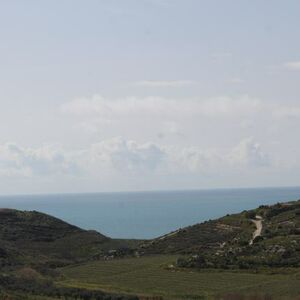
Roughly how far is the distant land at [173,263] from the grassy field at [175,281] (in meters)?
0.08

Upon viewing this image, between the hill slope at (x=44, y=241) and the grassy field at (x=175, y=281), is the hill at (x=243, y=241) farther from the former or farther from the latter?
the hill slope at (x=44, y=241)

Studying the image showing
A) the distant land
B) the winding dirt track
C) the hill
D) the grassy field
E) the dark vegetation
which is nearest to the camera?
the grassy field

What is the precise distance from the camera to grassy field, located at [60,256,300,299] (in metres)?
50.4

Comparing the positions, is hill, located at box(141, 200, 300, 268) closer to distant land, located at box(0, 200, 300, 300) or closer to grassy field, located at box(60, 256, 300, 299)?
distant land, located at box(0, 200, 300, 300)

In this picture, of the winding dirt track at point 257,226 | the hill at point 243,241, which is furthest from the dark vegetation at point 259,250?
the winding dirt track at point 257,226

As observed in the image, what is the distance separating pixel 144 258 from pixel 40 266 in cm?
1380

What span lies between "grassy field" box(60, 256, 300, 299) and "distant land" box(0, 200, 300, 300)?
0.08m

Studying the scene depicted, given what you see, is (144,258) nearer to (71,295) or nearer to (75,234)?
(71,295)

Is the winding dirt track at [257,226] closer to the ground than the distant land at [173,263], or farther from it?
farther from it

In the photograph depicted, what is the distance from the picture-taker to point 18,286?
52844mm

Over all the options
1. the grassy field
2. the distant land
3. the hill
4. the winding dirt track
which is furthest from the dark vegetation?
the grassy field

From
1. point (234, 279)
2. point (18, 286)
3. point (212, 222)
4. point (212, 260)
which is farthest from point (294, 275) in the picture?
point (212, 222)

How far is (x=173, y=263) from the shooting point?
68.5 metres

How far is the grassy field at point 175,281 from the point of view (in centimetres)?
5041
